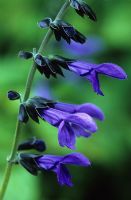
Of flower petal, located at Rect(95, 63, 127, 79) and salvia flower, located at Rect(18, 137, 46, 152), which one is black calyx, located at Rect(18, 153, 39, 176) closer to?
salvia flower, located at Rect(18, 137, 46, 152)

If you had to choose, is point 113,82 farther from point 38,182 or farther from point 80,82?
point 38,182

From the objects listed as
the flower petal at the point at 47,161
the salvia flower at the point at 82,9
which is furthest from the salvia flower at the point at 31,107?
the salvia flower at the point at 82,9

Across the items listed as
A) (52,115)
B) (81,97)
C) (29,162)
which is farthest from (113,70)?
(81,97)

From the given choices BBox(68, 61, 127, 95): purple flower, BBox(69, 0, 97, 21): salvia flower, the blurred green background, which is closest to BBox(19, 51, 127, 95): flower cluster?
BBox(68, 61, 127, 95): purple flower

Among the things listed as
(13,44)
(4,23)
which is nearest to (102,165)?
(13,44)

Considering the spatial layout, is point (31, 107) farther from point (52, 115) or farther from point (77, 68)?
point (77, 68)

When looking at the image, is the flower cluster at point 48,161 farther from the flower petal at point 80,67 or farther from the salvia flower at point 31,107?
the flower petal at point 80,67
